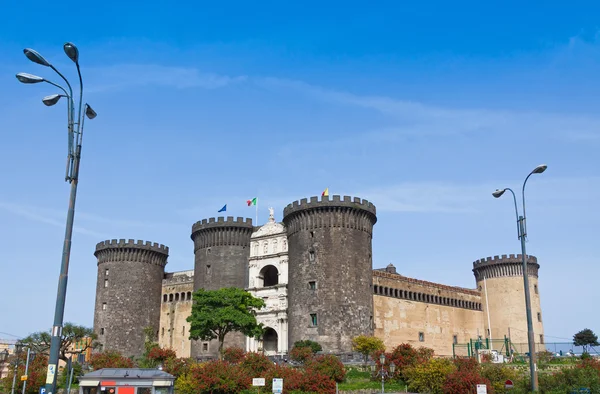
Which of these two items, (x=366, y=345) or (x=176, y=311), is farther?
(x=176, y=311)

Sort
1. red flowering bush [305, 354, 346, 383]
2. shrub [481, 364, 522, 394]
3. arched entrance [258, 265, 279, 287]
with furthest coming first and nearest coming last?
arched entrance [258, 265, 279, 287]
red flowering bush [305, 354, 346, 383]
shrub [481, 364, 522, 394]

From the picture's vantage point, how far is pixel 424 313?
2837 inches

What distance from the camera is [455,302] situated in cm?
7725

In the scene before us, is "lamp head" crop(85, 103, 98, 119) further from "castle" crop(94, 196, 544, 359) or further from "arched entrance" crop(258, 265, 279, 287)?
"arched entrance" crop(258, 265, 279, 287)

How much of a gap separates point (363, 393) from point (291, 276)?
2268 cm

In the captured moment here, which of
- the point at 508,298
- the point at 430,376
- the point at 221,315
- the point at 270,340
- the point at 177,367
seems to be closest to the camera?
the point at 430,376

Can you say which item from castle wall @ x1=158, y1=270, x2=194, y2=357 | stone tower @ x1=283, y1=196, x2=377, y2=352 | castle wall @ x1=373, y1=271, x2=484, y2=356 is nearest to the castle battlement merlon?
castle wall @ x1=373, y1=271, x2=484, y2=356

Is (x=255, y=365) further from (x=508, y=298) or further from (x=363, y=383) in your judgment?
(x=508, y=298)

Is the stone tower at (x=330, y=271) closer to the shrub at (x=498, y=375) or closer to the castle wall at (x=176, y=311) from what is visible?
the castle wall at (x=176, y=311)

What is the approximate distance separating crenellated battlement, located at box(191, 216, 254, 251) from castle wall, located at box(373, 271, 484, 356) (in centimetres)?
1450

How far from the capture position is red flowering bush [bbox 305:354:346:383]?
42.3 metres

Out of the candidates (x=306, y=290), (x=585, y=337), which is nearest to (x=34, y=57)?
(x=306, y=290)

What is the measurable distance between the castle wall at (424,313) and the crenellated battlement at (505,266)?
3208 millimetres

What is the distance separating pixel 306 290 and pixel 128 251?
2556 centimetres
